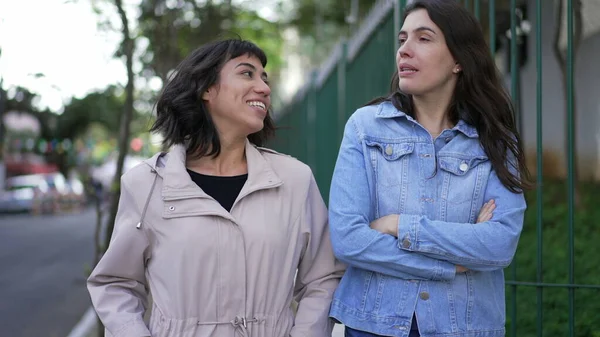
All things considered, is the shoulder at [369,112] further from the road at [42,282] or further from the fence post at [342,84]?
the road at [42,282]

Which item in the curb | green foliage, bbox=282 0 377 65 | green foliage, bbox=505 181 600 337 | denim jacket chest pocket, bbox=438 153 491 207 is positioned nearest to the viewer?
denim jacket chest pocket, bbox=438 153 491 207

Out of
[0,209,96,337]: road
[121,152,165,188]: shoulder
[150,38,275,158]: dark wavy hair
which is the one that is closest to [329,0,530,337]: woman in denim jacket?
[150,38,275,158]: dark wavy hair

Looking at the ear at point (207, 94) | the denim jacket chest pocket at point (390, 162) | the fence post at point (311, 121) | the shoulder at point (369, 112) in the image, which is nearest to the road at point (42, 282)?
the fence post at point (311, 121)

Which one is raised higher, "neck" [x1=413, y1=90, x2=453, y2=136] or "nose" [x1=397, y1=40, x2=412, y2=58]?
"nose" [x1=397, y1=40, x2=412, y2=58]

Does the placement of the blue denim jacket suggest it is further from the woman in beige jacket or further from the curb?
the curb

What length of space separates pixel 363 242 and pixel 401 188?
0.23 metres

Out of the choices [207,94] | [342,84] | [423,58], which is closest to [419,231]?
[423,58]

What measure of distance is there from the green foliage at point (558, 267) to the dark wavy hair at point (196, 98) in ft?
5.70

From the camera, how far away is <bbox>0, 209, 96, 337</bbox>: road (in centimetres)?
841

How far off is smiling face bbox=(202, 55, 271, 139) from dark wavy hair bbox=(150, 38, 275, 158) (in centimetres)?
3

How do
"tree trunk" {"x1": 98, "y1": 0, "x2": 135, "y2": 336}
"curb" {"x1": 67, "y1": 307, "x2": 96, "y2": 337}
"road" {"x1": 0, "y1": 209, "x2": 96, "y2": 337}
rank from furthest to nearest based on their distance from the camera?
"road" {"x1": 0, "y1": 209, "x2": 96, "y2": 337}
"curb" {"x1": 67, "y1": 307, "x2": 96, "y2": 337}
"tree trunk" {"x1": 98, "y1": 0, "x2": 135, "y2": 336}

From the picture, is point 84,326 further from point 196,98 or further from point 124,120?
point 196,98

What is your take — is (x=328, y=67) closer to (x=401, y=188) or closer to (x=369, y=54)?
(x=369, y=54)

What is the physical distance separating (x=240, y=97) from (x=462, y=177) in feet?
2.80
